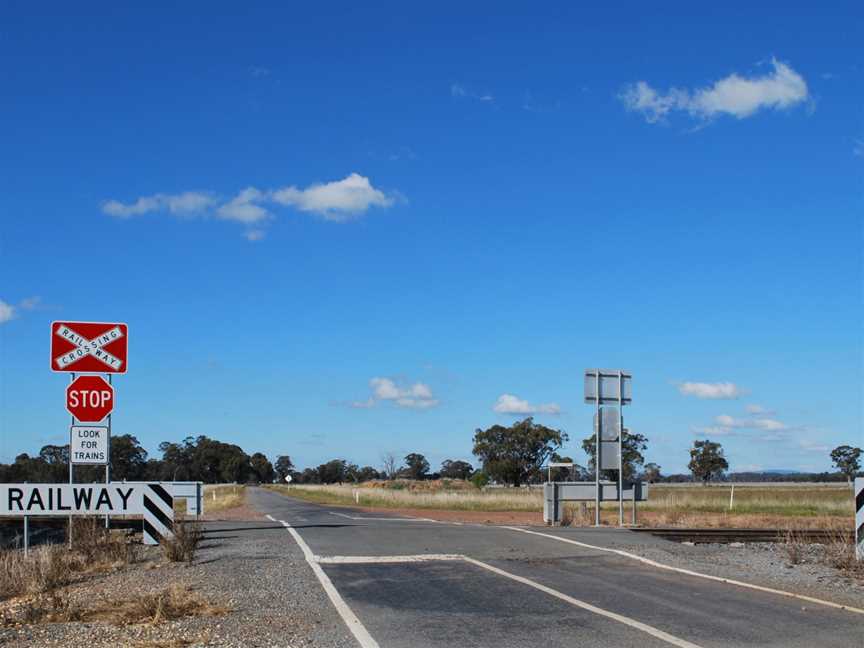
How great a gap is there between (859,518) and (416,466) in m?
155

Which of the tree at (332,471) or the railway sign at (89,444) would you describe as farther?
the tree at (332,471)

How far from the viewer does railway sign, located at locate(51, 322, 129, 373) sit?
686 inches

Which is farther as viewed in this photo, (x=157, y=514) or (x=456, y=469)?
(x=456, y=469)

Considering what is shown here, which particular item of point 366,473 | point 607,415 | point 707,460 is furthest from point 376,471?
point 607,415

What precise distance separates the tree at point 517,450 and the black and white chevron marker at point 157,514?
86879 mm

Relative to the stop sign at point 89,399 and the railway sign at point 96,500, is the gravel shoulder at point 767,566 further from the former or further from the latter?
the stop sign at point 89,399

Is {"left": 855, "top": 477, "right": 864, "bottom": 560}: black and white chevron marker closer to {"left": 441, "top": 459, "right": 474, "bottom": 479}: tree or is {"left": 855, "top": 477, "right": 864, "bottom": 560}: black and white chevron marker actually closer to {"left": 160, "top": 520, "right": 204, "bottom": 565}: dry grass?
{"left": 160, "top": 520, "right": 204, "bottom": 565}: dry grass

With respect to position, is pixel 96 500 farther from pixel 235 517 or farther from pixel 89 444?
pixel 235 517

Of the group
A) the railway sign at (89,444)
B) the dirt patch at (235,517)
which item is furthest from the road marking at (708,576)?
the dirt patch at (235,517)

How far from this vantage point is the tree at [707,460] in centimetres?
11794

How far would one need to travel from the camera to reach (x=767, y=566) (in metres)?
14.4

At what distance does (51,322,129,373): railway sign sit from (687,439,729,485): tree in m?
109

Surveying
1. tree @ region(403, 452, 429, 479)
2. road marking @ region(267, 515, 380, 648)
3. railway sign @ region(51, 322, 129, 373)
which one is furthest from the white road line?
tree @ region(403, 452, 429, 479)

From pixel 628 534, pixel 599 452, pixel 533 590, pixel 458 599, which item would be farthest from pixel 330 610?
pixel 599 452
